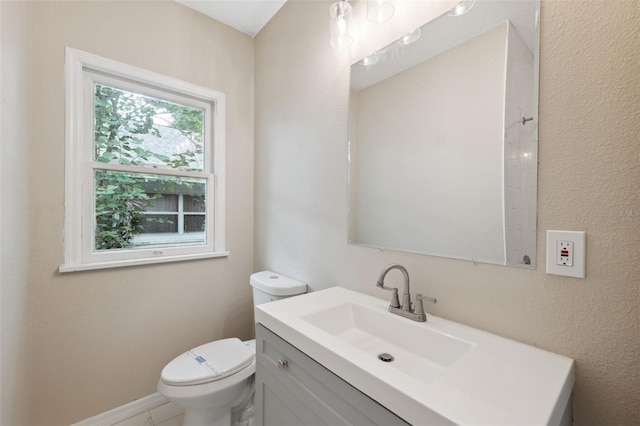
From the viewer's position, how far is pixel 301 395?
33.0 inches

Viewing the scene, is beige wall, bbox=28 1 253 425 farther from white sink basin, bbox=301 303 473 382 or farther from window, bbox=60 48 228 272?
white sink basin, bbox=301 303 473 382

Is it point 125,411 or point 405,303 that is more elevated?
point 405,303

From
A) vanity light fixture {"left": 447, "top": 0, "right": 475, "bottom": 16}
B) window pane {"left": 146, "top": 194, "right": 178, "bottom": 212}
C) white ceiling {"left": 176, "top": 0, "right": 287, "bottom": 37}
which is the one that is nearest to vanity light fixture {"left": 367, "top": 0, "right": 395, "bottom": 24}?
vanity light fixture {"left": 447, "top": 0, "right": 475, "bottom": 16}

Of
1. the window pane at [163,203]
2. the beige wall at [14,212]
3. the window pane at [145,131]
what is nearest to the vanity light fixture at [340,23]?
the window pane at [145,131]

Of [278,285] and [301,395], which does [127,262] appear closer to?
[278,285]

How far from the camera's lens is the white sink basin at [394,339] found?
83cm

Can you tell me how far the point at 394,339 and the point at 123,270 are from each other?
1.55 m

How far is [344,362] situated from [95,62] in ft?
6.37

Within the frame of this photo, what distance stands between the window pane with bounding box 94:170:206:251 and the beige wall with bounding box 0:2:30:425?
0.32 metres

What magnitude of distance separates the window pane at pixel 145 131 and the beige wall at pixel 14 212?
33 cm

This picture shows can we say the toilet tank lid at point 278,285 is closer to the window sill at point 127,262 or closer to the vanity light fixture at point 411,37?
the window sill at point 127,262

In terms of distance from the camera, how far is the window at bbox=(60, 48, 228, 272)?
1.44 m

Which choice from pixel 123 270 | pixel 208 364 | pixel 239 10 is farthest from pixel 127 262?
pixel 239 10

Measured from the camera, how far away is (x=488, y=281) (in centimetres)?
86
